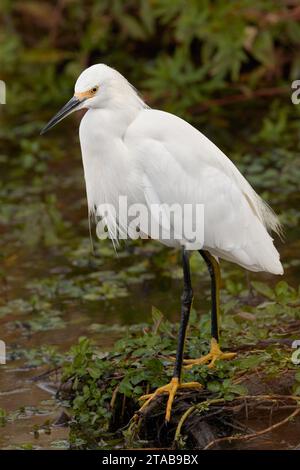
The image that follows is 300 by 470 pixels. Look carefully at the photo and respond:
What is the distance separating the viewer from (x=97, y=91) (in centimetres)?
403

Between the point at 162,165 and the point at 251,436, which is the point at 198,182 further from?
the point at 251,436

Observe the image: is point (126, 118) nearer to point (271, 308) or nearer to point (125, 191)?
point (125, 191)

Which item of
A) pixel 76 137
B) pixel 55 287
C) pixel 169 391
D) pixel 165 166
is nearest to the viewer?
pixel 169 391

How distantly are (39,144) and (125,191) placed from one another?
13.9ft

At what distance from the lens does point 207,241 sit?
402 cm

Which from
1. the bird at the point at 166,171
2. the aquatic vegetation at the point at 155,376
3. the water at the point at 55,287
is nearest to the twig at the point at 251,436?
the aquatic vegetation at the point at 155,376

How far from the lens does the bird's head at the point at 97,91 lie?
3998 millimetres

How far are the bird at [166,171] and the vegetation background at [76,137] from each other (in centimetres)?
40

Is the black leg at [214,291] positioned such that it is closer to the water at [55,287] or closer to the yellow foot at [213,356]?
the yellow foot at [213,356]

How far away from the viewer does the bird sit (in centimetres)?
400

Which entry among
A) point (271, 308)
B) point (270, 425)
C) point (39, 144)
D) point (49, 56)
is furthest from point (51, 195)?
point (270, 425)

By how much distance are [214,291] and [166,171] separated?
1.76ft

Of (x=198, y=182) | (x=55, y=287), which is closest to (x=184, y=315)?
(x=198, y=182)

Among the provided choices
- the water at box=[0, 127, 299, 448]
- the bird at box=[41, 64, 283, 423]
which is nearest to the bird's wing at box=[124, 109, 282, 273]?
the bird at box=[41, 64, 283, 423]
